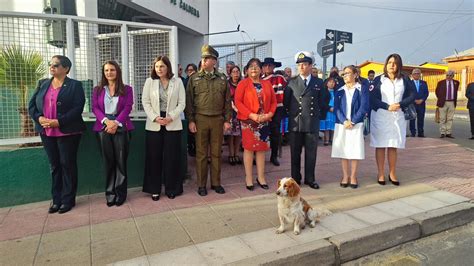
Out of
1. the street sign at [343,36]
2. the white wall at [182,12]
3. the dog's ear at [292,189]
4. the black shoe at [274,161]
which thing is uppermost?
the white wall at [182,12]

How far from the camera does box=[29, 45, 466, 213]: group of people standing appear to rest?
4.16 meters

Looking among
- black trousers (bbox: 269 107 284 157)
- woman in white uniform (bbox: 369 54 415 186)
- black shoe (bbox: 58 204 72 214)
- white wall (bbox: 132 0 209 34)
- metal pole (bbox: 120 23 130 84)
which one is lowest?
black shoe (bbox: 58 204 72 214)

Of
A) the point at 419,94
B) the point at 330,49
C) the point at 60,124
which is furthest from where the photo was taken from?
the point at 330,49

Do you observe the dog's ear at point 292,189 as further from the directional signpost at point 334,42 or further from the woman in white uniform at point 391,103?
the directional signpost at point 334,42

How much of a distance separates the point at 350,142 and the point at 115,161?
11.3 feet

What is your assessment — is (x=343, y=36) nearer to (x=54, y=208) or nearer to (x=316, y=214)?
(x=316, y=214)

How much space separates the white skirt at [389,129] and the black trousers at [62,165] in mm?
4413

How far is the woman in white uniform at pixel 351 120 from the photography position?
4.97 m

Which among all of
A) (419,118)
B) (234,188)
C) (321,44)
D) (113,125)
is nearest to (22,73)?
(113,125)

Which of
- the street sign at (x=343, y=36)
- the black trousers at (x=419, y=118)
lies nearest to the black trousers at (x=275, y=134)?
the street sign at (x=343, y=36)

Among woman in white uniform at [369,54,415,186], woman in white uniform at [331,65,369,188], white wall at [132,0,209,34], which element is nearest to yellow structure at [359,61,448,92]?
white wall at [132,0,209,34]

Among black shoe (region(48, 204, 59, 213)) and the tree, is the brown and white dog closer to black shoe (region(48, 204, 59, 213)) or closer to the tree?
black shoe (region(48, 204, 59, 213))

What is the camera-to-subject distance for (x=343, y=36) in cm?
993

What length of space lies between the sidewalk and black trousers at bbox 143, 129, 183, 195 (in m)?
0.19
